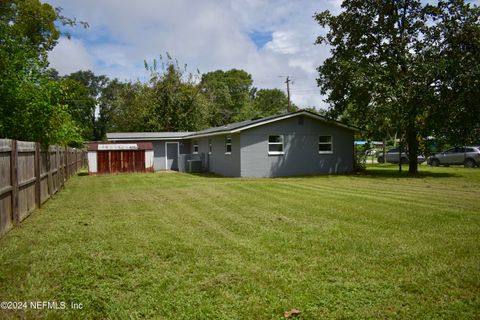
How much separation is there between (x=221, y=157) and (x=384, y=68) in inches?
420

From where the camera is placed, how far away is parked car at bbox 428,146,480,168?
88.1 feet

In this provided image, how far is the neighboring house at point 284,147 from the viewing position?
2078cm

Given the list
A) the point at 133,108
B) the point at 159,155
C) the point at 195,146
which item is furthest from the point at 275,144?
the point at 133,108

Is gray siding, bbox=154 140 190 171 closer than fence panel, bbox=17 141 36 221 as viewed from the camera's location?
No

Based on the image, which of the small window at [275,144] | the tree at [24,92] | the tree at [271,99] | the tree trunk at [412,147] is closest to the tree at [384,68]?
the tree trunk at [412,147]

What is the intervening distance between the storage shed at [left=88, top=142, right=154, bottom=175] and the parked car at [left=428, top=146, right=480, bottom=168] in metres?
20.4

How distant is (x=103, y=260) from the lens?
5.35 meters

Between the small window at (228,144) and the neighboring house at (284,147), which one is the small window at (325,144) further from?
the small window at (228,144)

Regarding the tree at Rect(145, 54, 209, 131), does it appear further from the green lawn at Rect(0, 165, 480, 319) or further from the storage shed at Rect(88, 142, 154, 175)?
the green lawn at Rect(0, 165, 480, 319)

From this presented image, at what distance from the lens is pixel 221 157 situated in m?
23.7

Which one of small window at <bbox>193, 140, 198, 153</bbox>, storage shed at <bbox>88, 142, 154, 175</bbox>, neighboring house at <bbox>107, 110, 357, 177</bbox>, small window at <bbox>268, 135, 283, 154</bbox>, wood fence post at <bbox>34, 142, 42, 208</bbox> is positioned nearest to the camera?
wood fence post at <bbox>34, 142, 42, 208</bbox>

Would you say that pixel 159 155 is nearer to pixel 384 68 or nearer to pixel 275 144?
pixel 275 144

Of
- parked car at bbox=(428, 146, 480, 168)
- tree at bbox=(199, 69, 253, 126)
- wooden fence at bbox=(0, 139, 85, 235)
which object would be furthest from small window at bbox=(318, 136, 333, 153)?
tree at bbox=(199, 69, 253, 126)

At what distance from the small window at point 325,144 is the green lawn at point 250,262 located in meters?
13.0
